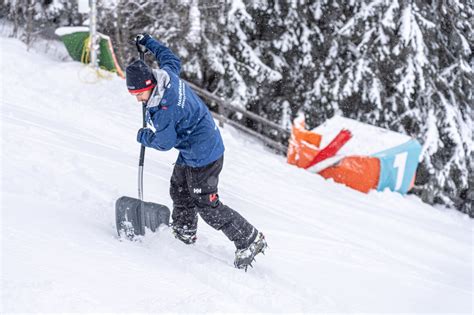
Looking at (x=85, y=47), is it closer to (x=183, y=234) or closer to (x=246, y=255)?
(x=183, y=234)

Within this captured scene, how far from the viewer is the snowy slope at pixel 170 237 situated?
2.97 m

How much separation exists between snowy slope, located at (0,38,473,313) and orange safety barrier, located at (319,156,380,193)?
0.30 meters

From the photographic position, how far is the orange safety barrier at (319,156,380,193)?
29.5 ft

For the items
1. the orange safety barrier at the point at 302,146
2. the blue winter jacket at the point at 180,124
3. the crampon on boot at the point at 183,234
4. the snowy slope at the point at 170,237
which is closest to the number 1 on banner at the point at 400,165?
the snowy slope at the point at 170,237

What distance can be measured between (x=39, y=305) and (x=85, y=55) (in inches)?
351

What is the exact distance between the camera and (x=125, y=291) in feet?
9.46

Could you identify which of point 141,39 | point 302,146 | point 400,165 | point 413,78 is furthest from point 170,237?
point 413,78

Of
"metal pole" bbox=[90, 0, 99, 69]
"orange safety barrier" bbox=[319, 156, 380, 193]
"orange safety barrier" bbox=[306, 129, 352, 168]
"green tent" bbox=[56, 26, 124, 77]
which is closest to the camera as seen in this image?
"orange safety barrier" bbox=[319, 156, 380, 193]

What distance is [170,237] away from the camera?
13.5ft

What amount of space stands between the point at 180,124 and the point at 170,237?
98cm

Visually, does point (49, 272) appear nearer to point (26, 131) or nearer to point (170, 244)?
point (170, 244)

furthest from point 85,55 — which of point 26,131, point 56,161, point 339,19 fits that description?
point 339,19

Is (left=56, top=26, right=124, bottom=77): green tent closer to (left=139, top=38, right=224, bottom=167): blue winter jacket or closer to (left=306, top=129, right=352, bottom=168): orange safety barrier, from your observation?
(left=306, top=129, right=352, bottom=168): orange safety barrier

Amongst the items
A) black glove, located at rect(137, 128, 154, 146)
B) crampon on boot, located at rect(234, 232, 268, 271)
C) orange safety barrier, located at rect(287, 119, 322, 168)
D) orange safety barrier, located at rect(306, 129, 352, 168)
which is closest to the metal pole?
orange safety barrier, located at rect(287, 119, 322, 168)
